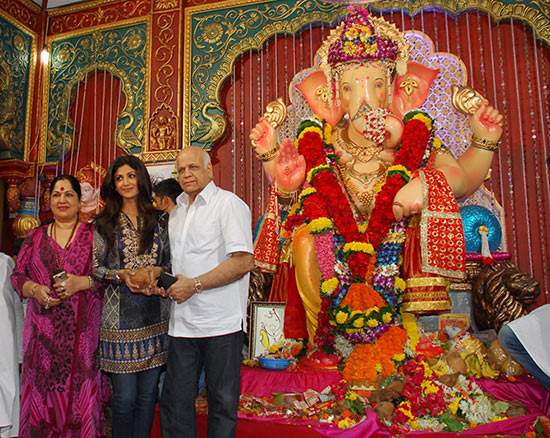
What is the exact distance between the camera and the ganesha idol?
317 cm

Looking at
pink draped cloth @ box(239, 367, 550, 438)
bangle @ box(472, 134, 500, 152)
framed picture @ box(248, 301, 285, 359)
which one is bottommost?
pink draped cloth @ box(239, 367, 550, 438)

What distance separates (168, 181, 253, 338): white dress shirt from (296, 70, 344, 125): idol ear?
2089mm

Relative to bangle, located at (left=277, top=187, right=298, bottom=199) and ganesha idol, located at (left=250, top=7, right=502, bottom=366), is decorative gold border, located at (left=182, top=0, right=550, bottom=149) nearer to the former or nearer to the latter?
ganesha idol, located at (left=250, top=7, right=502, bottom=366)

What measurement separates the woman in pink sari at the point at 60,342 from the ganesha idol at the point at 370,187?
140 cm

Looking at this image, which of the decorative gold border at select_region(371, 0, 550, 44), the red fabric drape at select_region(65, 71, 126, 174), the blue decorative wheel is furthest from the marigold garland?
the red fabric drape at select_region(65, 71, 126, 174)

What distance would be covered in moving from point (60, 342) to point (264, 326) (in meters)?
1.74

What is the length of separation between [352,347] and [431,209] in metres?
0.99

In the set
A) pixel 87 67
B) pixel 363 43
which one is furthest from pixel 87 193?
pixel 363 43

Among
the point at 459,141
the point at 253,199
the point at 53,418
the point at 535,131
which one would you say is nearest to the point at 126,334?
the point at 53,418

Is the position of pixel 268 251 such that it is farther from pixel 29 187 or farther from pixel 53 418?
pixel 29 187

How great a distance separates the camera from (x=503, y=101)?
453 centimetres

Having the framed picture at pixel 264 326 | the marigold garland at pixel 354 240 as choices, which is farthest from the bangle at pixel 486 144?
the framed picture at pixel 264 326

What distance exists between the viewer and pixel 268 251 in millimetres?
3711

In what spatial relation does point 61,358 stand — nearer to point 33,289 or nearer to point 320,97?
point 33,289
